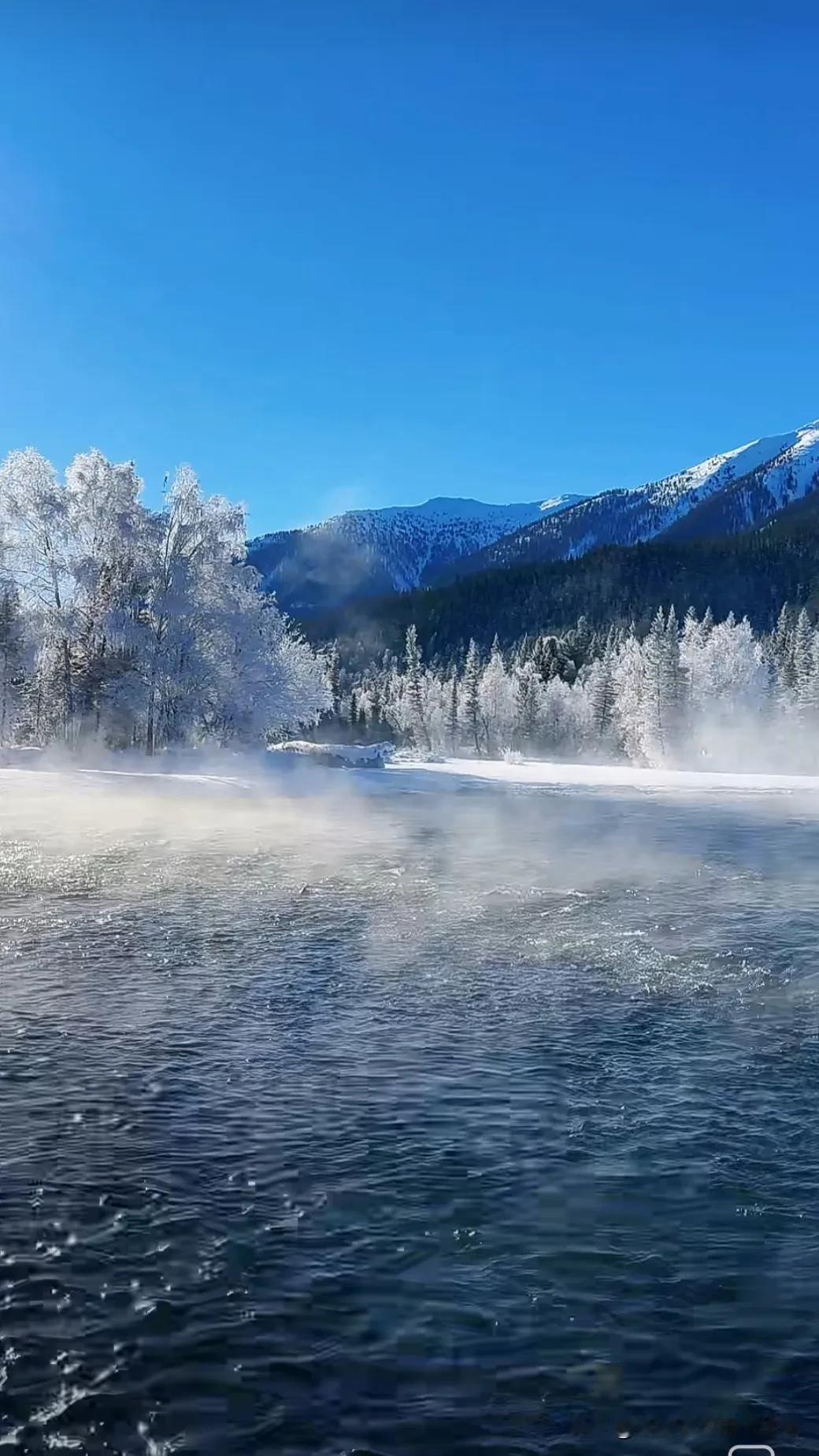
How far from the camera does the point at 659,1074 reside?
996cm

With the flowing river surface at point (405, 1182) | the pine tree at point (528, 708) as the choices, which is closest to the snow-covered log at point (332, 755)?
the flowing river surface at point (405, 1182)

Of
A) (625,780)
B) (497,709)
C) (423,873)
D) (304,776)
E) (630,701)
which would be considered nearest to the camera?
(423,873)

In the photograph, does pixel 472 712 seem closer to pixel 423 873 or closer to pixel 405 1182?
pixel 423 873

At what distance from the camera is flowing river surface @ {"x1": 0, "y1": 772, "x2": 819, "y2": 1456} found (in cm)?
535

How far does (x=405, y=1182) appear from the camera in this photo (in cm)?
769

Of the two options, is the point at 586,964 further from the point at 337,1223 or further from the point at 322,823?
the point at 322,823

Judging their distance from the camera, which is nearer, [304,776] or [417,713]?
[304,776]

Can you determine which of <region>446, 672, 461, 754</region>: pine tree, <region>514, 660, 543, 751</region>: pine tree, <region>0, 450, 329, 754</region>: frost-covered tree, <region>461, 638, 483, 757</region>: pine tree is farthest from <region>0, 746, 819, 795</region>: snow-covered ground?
<region>446, 672, 461, 754</region>: pine tree

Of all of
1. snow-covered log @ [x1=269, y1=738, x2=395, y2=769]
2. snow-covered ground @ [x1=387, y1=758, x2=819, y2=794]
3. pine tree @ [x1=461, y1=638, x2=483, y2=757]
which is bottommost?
snow-covered ground @ [x1=387, y1=758, x2=819, y2=794]

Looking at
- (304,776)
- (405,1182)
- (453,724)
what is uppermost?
(453,724)

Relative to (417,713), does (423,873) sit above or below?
below

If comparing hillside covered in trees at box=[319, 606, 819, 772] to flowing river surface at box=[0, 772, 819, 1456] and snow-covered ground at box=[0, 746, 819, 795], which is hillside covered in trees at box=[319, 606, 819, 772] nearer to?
snow-covered ground at box=[0, 746, 819, 795]

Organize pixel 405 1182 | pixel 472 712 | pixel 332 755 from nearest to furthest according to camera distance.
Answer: pixel 405 1182
pixel 332 755
pixel 472 712

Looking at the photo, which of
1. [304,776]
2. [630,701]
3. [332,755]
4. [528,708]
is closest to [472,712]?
[528,708]
